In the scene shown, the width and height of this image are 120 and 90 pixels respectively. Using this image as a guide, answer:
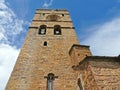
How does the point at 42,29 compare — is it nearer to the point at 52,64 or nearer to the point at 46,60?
the point at 46,60

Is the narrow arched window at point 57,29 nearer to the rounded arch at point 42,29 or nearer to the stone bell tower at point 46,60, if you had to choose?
the stone bell tower at point 46,60

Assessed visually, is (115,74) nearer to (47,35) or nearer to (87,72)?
(87,72)

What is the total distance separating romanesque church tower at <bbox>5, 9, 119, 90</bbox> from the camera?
1031 centimetres


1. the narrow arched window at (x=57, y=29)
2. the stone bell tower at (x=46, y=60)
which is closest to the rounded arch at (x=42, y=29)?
the stone bell tower at (x=46, y=60)

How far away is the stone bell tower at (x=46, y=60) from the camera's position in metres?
11.6

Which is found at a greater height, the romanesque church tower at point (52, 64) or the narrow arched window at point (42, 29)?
the narrow arched window at point (42, 29)

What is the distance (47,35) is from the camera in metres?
16.4

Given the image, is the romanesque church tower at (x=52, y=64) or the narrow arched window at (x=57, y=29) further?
the narrow arched window at (x=57, y=29)

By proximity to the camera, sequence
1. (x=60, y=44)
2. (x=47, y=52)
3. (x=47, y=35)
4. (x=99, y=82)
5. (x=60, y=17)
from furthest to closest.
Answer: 1. (x=60, y=17)
2. (x=47, y=35)
3. (x=60, y=44)
4. (x=47, y=52)
5. (x=99, y=82)

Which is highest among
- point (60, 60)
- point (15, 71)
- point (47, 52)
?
point (47, 52)

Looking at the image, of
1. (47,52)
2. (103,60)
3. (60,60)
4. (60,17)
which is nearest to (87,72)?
(103,60)

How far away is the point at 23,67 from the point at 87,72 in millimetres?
4537

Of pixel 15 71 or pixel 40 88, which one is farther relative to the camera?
pixel 15 71

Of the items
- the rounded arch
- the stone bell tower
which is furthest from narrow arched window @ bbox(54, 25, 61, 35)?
the rounded arch
